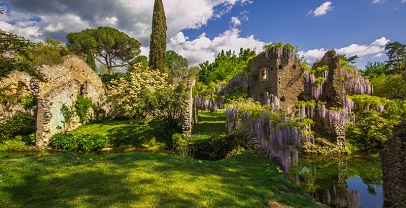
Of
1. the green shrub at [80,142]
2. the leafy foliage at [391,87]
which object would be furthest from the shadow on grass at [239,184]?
the leafy foliage at [391,87]

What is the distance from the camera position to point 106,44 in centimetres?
4069

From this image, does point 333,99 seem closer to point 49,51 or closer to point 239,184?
point 239,184

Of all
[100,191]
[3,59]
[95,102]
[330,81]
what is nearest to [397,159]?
[100,191]

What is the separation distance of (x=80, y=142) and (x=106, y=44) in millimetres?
28894

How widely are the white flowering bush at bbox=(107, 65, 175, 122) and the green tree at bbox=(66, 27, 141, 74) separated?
19.9 meters

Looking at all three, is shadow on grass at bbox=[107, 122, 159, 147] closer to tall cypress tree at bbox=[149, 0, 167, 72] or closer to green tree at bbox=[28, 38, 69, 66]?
tall cypress tree at bbox=[149, 0, 167, 72]

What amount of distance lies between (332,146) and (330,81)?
439 centimetres

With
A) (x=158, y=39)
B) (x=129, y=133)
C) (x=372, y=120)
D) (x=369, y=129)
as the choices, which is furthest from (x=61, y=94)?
(x=372, y=120)

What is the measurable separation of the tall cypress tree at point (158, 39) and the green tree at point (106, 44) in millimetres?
13824

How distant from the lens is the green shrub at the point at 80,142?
15938 millimetres

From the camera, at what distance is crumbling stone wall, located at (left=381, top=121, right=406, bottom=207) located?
6.21 metres

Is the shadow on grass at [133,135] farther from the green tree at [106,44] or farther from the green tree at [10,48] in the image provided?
the green tree at [106,44]

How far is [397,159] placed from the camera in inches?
253

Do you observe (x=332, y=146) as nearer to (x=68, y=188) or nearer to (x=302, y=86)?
(x=302, y=86)
